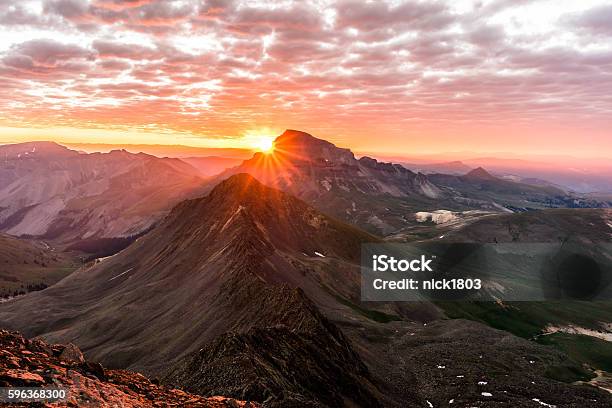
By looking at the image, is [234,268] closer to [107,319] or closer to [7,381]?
[107,319]

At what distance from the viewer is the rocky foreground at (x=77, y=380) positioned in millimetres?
30000

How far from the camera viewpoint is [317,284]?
165125 millimetres

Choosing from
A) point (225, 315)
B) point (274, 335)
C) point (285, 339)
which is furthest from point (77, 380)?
point (225, 315)

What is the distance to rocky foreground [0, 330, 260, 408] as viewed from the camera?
30000mm

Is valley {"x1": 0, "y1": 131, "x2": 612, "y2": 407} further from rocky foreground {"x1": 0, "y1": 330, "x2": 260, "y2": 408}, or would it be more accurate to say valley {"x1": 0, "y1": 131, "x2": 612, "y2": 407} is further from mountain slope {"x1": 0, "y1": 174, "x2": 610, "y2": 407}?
rocky foreground {"x1": 0, "y1": 330, "x2": 260, "y2": 408}

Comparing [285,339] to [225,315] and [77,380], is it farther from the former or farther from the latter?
[77,380]

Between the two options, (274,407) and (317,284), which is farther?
(317,284)

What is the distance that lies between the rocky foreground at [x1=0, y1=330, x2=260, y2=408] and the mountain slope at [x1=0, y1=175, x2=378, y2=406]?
11.7 m

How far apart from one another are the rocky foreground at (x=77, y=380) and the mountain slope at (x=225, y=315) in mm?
11705

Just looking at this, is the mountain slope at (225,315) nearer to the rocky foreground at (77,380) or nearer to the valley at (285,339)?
the valley at (285,339)

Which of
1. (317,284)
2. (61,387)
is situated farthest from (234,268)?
(61,387)

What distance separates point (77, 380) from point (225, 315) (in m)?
77.3

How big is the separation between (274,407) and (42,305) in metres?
191

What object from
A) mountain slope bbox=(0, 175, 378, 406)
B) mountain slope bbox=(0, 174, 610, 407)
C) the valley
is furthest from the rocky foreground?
mountain slope bbox=(0, 175, 378, 406)
